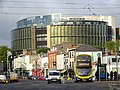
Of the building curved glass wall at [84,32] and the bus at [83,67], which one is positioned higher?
the building curved glass wall at [84,32]

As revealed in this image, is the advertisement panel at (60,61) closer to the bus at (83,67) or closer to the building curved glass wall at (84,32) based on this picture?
the building curved glass wall at (84,32)

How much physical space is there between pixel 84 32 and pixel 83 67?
114345mm

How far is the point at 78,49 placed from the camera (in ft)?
447

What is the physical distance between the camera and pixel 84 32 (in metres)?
190

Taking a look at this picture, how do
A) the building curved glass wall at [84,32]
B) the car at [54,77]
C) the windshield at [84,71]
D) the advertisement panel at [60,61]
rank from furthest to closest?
1. the building curved glass wall at [84,32]
2. the advertisement panel at [60,61]
3. the windshield at [84,71]
4. the car at [54,77]

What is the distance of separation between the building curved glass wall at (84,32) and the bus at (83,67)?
110 m

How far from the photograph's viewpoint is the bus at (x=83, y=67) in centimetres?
7441

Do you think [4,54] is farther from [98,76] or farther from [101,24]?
[98,76]

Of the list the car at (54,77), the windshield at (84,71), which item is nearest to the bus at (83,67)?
the windshield at (84,71)

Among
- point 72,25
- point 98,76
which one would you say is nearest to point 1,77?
point 98,76

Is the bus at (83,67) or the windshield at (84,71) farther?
the windshield at (84,71)

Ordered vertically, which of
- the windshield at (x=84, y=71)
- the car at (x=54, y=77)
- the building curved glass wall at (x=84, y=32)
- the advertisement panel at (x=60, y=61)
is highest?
the building curved glass wall at (x=84, y=32)

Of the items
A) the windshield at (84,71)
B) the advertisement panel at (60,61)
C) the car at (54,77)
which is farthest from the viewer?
the advertisement panel at (60,61)

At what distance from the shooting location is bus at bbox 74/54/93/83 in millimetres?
74412
